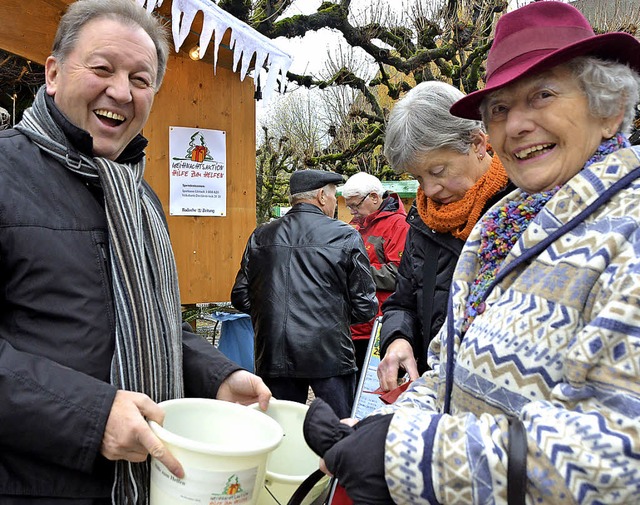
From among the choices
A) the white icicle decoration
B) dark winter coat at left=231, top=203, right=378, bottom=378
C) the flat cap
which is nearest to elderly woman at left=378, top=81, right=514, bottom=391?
dark winter coat at left=231, top=203, right=378, bottom=378

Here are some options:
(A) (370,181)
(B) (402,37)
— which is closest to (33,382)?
(A) (370,181)

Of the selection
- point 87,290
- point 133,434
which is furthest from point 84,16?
point 133,434

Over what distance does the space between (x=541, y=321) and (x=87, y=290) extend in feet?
3.69

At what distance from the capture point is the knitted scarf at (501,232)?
131 centimetres

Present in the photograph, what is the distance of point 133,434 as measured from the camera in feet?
4.16

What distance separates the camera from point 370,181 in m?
5.32

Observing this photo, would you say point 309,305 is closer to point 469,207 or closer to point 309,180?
point 309,180

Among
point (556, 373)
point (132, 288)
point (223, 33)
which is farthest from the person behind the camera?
point (223, 33)

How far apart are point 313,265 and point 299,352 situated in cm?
63

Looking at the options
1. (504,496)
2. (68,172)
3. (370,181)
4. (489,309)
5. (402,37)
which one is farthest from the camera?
(402,37)

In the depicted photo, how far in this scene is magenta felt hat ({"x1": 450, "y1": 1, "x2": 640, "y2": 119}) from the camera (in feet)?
4.07

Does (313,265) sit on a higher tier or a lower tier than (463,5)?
lower

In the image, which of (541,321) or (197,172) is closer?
(541,321)

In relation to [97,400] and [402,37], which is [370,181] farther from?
[402,37]
